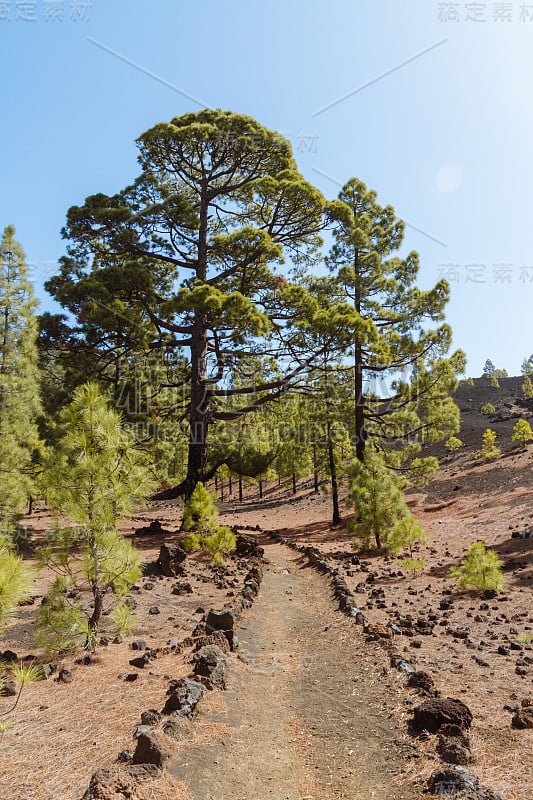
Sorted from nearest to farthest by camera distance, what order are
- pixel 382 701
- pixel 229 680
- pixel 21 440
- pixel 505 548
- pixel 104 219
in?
pixel 382 701
pixel 229 680
pixel 505 548
pixel 21 440
pixel 104 219

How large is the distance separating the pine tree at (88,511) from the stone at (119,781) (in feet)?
9.08

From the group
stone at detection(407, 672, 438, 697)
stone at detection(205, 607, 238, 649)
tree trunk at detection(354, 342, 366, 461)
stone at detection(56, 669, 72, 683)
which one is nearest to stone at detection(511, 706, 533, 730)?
stone at detection(407, 672, 438, 697)

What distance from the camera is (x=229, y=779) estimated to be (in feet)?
11.4

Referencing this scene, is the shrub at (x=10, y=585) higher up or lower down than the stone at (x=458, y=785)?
higher up

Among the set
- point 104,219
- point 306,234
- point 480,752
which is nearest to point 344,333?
point 306,234

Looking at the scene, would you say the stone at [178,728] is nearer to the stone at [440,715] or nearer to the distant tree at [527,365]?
the stone at [440,715]

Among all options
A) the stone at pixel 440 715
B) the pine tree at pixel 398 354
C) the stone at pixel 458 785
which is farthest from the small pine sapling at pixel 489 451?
the stone at pixel 458 785

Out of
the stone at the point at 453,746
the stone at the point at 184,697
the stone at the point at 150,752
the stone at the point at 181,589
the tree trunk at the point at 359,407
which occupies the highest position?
the tree trunk at the point at 359,407

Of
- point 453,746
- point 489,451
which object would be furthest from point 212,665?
point 489,451

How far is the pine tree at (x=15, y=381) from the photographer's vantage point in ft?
45.0

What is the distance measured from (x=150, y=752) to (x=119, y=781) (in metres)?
0.40

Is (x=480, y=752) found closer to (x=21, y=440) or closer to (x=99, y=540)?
(x=99, y=540)

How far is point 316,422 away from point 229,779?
65.5 ft

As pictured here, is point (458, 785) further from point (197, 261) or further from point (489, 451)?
point (489, 451)
